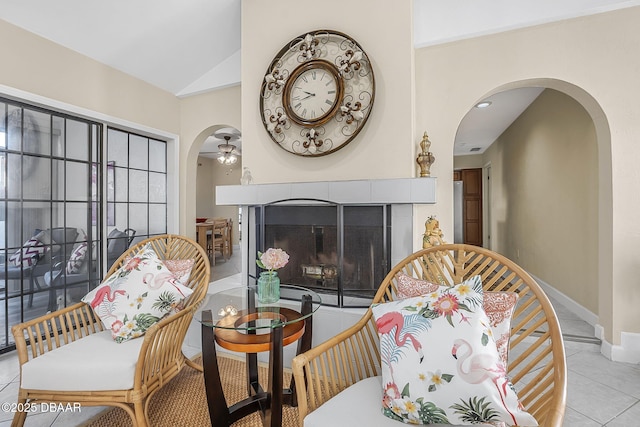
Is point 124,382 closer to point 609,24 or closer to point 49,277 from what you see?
point 49,277

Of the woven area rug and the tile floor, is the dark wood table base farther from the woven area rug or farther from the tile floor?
the tile floor

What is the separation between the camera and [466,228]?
24.2ft

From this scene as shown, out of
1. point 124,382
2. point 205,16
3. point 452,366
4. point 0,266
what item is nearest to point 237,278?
point 0,266

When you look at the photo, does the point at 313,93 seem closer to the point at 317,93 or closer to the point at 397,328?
the point at 317,93

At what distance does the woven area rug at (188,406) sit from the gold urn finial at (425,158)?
180 centimetres

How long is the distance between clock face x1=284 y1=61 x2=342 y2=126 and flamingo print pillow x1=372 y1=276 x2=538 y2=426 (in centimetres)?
177

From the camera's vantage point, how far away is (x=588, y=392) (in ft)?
6.15

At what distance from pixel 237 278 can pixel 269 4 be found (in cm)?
297

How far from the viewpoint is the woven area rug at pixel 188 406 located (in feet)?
5.31

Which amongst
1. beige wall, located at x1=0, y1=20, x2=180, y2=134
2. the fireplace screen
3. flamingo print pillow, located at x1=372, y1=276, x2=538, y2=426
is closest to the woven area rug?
the fireplace screen

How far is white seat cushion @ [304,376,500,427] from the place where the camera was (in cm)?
101

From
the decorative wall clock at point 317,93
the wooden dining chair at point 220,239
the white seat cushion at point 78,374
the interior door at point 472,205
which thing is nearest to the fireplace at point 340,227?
the decorative wall clock at point 317,93

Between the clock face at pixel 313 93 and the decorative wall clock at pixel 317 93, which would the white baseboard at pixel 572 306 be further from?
the clock face at pixel 313 93

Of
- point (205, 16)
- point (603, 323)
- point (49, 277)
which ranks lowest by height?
point (603, 323)
